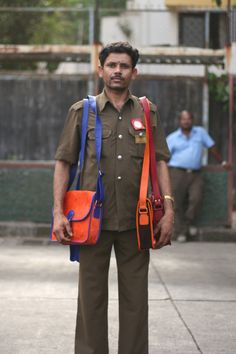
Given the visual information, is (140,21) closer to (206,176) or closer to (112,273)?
(206,176)

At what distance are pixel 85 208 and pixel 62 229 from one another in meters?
0.17

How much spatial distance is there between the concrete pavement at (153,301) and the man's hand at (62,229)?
129cm

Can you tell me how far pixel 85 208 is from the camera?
15.7ft

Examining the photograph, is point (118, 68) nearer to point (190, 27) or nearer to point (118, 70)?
point (118, 70)

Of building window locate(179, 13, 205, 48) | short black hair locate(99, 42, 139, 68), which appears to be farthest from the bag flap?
building window locate(179, 13, 205, 48)

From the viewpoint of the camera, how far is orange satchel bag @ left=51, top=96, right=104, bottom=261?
474 centimetres

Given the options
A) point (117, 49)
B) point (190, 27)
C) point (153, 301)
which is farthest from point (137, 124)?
point (190, 27)

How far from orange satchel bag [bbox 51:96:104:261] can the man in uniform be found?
0.12 feet

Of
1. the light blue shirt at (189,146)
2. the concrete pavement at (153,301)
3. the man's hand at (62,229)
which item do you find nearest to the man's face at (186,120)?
the light blue shirt at (189,146)

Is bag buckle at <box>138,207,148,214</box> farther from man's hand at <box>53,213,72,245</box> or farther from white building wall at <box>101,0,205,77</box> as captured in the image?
white building wall at <box>101,0,205,77</box>

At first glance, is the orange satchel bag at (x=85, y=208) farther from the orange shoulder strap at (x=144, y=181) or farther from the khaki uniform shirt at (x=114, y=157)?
the orange shoulder strap at (x=144, y=181)

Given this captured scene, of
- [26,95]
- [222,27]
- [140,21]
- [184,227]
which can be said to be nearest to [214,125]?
[184,227]

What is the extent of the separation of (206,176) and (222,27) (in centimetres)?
816

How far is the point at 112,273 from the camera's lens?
903 centimetres
